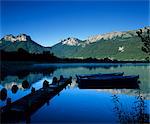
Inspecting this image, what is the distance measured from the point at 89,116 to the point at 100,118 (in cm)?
147

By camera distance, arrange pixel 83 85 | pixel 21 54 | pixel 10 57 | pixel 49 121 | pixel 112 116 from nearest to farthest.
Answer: pixel 49 121, pixel 112 116, pixel 83 85, pixel 10 57, pixel 21 54

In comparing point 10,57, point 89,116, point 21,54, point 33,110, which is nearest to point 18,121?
point 33,110

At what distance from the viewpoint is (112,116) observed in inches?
1189

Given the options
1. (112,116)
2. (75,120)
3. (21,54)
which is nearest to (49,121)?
(75,120)

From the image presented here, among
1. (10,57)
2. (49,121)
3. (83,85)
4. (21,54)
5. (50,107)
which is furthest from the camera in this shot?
(21,54)

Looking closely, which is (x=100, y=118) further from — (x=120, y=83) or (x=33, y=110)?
(x=120, y=83)

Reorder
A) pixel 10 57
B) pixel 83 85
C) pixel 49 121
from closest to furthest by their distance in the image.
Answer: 1. pixel 49 121
2. pixel 83 85
3. pixel 10 57

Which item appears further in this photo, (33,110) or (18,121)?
(33,110)

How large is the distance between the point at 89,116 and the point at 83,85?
120ft

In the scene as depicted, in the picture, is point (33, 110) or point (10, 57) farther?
point (10, 57)

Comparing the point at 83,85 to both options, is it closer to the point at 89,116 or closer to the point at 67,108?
the point at 67,108

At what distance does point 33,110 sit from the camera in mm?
31875

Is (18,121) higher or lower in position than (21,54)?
lower

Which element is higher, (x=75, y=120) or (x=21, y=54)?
(x=21, y=54)
